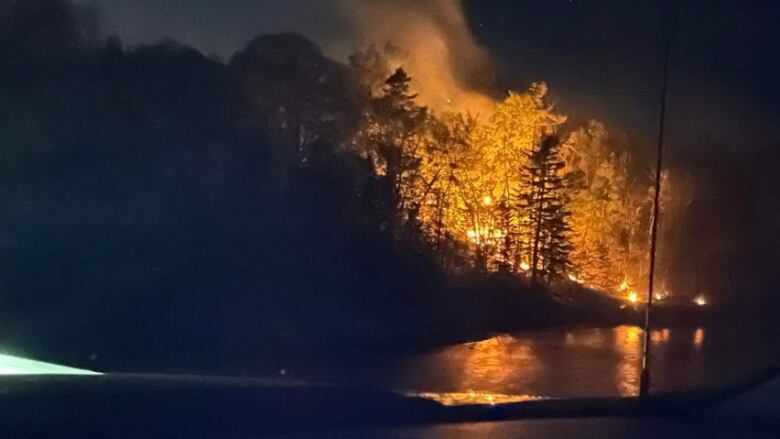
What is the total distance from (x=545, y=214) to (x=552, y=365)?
1201 centimetres

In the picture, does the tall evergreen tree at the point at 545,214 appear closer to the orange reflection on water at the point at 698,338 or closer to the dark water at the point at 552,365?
the orange reflection on water at the point at 698,338

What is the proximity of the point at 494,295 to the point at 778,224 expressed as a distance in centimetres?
777

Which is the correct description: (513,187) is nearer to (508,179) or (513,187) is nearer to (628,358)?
(508,179)

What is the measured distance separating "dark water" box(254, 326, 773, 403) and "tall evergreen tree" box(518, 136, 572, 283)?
5.44 m

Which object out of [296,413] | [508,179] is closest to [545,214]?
[508,179]

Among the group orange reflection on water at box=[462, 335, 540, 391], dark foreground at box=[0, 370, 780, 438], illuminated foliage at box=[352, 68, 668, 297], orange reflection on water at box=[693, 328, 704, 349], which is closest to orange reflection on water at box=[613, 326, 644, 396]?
orange reflection on water at box=[693, 328, 704, 349]

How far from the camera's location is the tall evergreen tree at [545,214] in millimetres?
27750

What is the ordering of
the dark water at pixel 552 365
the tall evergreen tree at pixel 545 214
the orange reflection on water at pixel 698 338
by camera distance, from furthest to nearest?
the tall evergreen tree at pixel 545 214, the orange reflection on water at pixel 698 338, the dark water at pixel 552 365

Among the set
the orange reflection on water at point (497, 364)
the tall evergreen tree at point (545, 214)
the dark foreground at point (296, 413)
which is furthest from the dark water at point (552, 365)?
the tall evergreen tree at point (545, 214)

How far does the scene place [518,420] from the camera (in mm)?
8297

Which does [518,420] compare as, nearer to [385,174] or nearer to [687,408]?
[687,408]

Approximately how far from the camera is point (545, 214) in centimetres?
2803

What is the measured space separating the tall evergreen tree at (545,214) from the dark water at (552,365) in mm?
5444

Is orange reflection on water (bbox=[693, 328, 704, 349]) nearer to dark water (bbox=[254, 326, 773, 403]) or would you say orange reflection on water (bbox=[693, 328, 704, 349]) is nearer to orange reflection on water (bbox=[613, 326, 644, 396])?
dark water (bbox=[254, 326, 773, 403])
